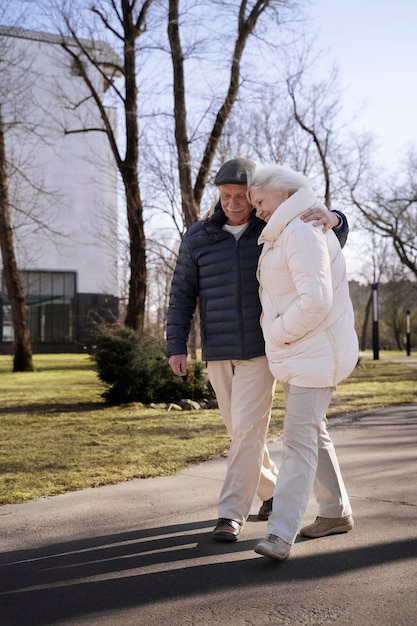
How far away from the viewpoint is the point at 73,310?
5525 centimetres

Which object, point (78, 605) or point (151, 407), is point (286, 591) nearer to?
point (78, 605)

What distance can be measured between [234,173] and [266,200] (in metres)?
0.37

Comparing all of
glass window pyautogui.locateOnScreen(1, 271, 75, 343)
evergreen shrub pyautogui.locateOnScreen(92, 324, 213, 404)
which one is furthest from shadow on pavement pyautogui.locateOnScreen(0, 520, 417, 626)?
glass window pyautogui.locateOnScreen(1, 271, 75, 343)

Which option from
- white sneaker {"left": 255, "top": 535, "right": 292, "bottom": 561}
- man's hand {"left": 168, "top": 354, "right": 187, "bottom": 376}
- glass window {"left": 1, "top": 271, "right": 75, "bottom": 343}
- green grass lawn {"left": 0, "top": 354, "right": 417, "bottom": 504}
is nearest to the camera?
white sneaker {"left": 255, "top": 535, "right": 292, "bottom": 561}

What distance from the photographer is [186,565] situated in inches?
148

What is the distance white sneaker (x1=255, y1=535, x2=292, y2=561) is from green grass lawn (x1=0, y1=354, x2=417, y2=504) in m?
2.15

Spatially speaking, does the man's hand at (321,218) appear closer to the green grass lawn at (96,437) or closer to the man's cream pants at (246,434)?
the man's cream pants at (246,434)

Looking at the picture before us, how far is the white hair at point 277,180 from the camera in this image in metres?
3.97

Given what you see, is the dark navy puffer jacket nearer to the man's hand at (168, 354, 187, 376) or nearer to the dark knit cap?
the man's hand at (168, 354, 187, 376)

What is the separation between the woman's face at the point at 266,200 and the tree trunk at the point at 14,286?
1985 centimetres

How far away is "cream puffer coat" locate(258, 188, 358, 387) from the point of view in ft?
12.3

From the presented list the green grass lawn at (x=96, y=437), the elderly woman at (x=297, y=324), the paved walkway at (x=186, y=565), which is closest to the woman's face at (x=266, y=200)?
the elderly woman at (x=297, y=324)

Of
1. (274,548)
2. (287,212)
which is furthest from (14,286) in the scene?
(274,548)

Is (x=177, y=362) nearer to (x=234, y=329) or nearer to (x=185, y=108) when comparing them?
(x=234, y=329)
